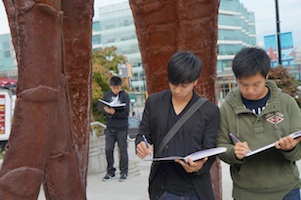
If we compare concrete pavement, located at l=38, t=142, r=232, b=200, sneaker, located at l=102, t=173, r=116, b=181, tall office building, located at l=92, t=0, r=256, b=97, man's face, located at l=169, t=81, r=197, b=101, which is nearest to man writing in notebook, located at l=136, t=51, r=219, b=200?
man's face, located at l=169, t=81, r=197, b=101

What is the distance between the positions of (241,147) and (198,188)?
0.29 metres

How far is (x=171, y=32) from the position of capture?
9.57ft

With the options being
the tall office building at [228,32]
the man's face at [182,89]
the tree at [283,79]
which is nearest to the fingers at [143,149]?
the man's face at [182,89]

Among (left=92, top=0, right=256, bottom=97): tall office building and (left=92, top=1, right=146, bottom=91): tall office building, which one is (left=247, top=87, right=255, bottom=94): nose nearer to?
(left=92, top=0, right=256, bottom=97): tall office building

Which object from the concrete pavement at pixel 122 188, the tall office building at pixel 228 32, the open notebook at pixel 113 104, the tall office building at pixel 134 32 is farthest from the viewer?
the tall office building at pixel 134 32

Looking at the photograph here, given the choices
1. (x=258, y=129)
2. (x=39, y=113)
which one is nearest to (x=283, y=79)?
(x=258, y=129)

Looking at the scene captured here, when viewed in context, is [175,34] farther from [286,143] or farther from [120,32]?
[120,32]

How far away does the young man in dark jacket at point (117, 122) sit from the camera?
522 centimetres

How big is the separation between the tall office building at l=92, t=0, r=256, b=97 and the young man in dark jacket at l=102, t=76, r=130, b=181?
3431 cm

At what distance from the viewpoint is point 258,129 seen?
1916 millimetres

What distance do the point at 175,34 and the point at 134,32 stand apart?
135 ft

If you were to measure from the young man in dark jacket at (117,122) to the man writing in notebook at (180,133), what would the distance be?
10.5ft

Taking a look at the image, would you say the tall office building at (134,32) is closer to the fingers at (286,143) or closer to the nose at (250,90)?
the nose at (250,90)

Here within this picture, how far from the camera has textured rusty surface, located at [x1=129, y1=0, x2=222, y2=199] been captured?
2.85 metres
